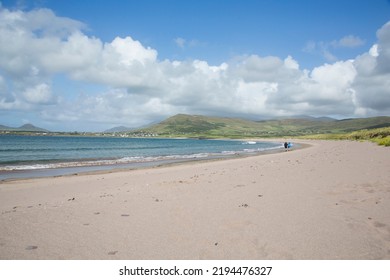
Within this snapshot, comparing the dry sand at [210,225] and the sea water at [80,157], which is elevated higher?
the dry sand at [210,225]

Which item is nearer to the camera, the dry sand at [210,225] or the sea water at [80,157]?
the dry sand at [210,225]

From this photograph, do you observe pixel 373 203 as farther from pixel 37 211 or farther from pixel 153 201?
pixel 37 211

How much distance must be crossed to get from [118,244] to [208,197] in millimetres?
4840

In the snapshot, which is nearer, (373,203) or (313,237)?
(313,237)

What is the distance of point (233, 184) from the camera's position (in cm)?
1244

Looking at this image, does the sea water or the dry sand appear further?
the sea water

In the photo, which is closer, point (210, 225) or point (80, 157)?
point (210, 225)

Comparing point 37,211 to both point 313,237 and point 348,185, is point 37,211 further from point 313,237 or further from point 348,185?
point 348,185

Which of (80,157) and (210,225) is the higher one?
(210,225)

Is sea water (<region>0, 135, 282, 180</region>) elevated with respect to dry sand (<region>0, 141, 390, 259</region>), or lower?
lower
